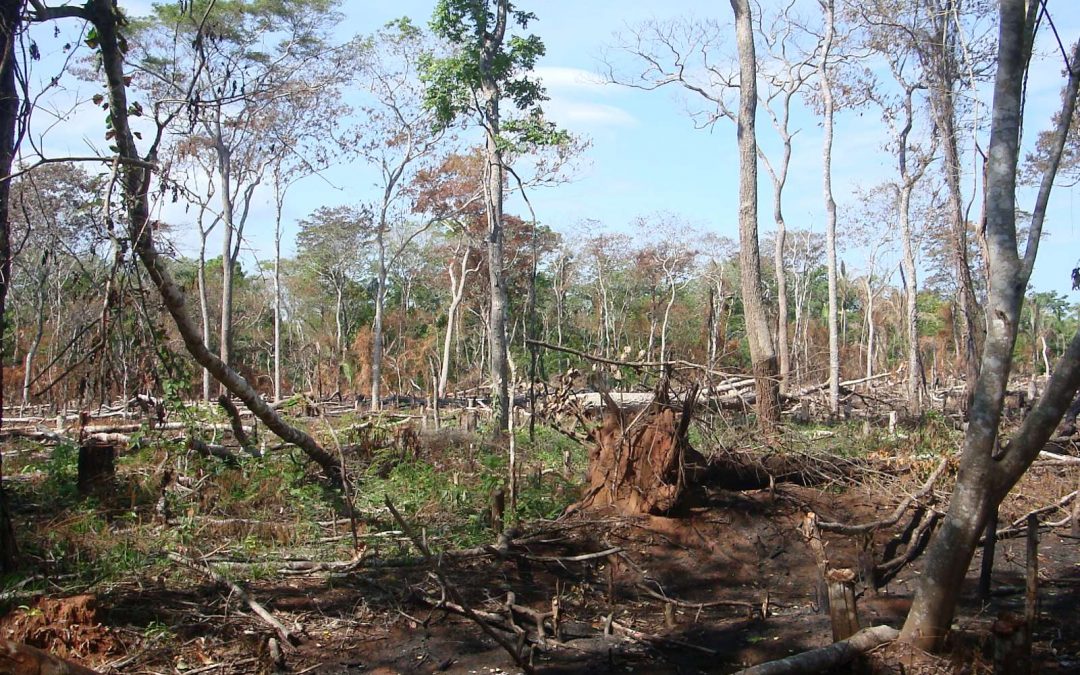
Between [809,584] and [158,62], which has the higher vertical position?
[158,62]

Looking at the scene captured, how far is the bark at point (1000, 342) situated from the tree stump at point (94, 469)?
23.5 feet

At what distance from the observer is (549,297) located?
3906cm

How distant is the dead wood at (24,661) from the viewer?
110 inches

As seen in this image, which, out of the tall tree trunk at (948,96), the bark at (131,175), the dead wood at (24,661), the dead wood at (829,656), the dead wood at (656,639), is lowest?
the dead wood at (656,639)

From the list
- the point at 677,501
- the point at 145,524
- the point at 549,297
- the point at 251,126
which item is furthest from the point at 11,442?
the point at 549,297

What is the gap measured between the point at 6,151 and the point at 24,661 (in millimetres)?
3869

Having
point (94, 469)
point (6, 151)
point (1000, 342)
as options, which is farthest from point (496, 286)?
point (1000, 342)

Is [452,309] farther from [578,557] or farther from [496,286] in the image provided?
[578,557]

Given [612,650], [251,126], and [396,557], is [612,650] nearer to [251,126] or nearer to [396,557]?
[396,557]

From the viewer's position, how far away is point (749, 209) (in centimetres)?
1252

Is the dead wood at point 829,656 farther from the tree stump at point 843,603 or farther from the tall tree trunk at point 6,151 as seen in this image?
the tall tree trunk at point 6,151

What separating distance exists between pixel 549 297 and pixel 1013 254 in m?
35.0

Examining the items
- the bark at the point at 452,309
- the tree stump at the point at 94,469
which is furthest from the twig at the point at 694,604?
the bark at the point at 452,309

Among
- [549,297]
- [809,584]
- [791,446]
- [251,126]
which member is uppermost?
[251,126]
